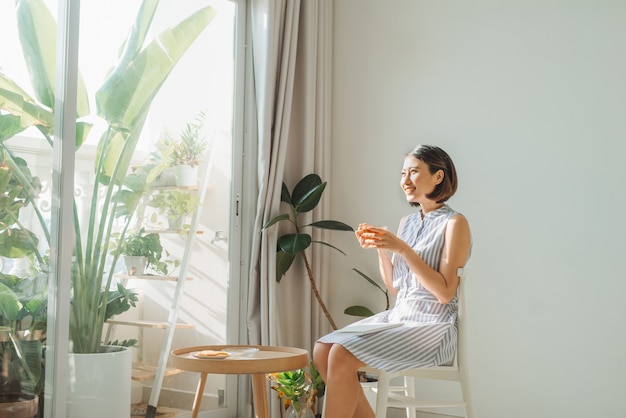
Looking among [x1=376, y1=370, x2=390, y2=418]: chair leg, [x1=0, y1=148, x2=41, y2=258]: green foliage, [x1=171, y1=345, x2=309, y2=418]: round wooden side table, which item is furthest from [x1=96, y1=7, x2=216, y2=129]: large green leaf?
[x1=376, y1=370, x2=390, y2=418]: chair leg

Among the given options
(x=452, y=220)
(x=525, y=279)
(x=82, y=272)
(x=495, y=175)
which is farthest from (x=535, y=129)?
(x=82, y=272)

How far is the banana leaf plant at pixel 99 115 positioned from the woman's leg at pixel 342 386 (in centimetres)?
113

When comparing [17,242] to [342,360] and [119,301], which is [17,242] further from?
[342,360]

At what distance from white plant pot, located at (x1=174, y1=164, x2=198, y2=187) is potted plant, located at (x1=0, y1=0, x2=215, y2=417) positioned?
0.24 metres

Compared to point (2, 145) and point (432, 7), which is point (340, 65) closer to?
point (432, 7)

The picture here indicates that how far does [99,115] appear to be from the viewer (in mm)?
2965

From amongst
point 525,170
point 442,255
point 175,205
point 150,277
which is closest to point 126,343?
point 150,277

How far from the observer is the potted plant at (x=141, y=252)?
3.08 metres

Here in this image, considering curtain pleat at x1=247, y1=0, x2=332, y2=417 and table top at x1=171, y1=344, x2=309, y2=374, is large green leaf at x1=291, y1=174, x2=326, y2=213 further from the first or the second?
table top at x1=171, y1=344, x2=309, y2=374

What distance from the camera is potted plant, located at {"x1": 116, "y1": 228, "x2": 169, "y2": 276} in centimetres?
308

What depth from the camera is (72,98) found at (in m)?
2.82

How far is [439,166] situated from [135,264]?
143 centimetres

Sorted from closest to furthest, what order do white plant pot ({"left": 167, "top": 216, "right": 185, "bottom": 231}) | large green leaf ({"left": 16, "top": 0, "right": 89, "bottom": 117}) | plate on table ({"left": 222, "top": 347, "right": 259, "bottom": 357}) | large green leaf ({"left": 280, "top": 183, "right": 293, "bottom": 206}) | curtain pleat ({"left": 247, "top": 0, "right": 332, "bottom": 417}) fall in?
plate on table ({"left": 222, "top": 347, "right": 259, "bottom": 357}), large green leaf ({"left": 16, "top": 0, "right": 89, "bottom": 117}), white plant pot ({"left": 167, "top": 216, "right": 185, "bottom": 231}), curtain pleat ({"left": 247, "top": 0, "right": 332, "bottom": 417}), large green leaf ({"left": 280, "top": 183, "right": 293, "bottom": 206})

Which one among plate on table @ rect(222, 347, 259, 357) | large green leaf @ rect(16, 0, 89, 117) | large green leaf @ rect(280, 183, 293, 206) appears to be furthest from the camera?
large green leaf @ rect(280, 183, 293, 206)
